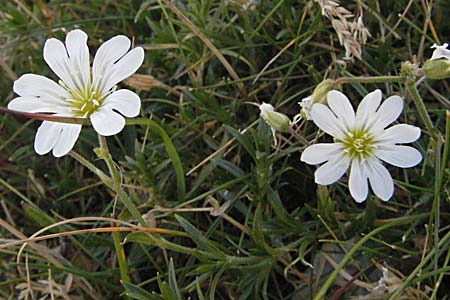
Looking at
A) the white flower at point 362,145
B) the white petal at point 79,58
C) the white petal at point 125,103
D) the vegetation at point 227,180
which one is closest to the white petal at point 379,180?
the white flower at point 362,145

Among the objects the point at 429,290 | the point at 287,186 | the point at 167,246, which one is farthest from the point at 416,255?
the point at 167,246

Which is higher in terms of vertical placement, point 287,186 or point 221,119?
point 221,119

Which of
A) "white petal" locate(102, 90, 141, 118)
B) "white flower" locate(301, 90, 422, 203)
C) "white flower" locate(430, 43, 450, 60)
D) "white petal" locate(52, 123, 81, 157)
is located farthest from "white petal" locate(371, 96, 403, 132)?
"white petal" locate(52, 123, 81, 157)

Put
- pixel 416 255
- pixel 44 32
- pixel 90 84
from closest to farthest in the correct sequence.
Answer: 1. pixel 90 84
2. pixel 416 255
3. pixel 44 32

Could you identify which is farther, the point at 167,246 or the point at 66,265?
the point at 66,265

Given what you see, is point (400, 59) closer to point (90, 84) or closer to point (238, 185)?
point (238, 185)

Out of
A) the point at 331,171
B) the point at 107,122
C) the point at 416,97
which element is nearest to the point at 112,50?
the point at 107,122

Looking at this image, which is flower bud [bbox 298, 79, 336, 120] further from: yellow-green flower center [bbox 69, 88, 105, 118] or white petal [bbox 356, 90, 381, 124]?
yellow-green flower center [bbox 69, 88, 105, 118]
